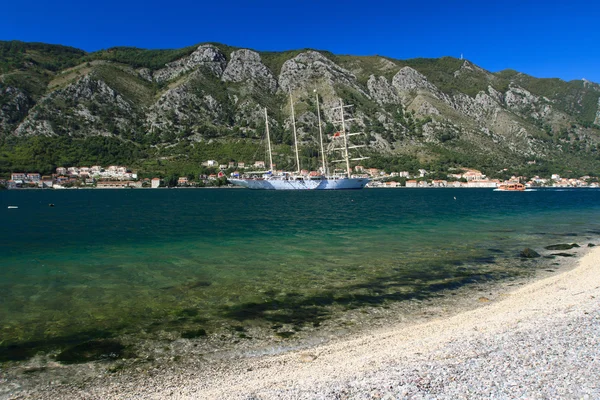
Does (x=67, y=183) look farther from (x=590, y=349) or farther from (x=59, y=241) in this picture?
(x=590, y=349)

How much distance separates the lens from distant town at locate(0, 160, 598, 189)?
130337 mm

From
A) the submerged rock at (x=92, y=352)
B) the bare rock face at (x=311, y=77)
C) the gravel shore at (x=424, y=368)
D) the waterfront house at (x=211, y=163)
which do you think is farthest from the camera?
the bare rock face at (x=311, y=77)

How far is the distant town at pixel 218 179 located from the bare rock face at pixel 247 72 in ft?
191

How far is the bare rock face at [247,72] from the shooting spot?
630 ft

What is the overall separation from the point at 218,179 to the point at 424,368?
141193 millimetres

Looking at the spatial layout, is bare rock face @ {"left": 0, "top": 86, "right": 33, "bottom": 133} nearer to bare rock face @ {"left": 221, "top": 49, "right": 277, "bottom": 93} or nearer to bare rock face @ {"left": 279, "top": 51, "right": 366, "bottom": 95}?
bare rock face @ {"left": 221, "top": 49, "right": 277, "bottom": 93}

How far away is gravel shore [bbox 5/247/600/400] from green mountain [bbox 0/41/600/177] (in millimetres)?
Answer: 138511

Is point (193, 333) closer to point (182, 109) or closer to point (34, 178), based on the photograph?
point (34, 178)

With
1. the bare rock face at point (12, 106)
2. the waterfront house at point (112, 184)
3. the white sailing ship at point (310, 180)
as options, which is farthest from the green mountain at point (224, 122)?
the white sailing ship at point (310, 180)

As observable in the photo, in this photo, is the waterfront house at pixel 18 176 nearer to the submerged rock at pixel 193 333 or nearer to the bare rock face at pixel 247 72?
the bare rock face at pixel 247 72

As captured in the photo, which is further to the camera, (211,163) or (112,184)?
(211,163)

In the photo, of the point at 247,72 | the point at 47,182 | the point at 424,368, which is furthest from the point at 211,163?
the point at 424,368

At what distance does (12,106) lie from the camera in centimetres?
14750

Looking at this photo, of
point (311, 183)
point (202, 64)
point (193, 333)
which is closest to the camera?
point (193, 333)
